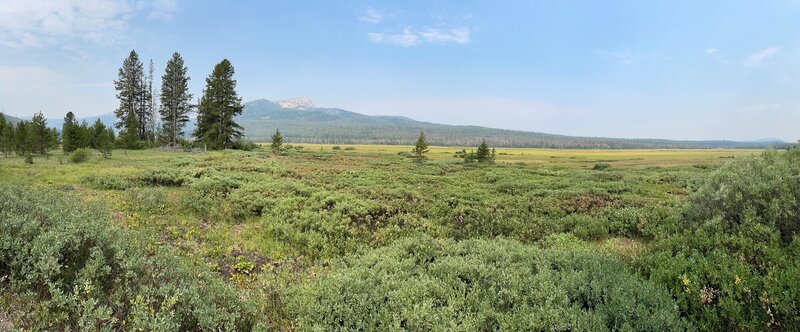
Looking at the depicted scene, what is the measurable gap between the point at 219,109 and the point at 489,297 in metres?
53.0

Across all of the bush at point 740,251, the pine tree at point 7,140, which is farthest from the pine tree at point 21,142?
the bush at point 740,251

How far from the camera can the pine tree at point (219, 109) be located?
49531 mm

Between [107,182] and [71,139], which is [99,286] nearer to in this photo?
[107,182]

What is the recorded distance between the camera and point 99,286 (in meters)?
4.80

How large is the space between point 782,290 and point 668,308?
1.48 metres

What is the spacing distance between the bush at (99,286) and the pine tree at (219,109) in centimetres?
4742

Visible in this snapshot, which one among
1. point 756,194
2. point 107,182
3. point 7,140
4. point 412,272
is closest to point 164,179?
point 107,182

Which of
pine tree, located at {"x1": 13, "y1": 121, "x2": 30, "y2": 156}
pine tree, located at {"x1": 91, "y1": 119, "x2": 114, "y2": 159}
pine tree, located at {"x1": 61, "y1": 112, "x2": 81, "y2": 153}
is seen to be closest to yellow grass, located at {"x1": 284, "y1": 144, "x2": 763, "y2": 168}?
pine tree, located at {"x1": 91, "y1": 119, "x2": 114, "y2": 159}

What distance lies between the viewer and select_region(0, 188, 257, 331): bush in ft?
13.9

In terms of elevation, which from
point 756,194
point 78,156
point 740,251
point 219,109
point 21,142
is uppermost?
point 219,109

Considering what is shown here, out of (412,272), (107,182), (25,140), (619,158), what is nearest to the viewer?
(412,272)

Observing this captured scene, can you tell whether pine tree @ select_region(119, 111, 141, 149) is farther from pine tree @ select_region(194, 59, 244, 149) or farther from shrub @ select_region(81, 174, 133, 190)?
shrub @ select_region(81, 174, 133, 190)

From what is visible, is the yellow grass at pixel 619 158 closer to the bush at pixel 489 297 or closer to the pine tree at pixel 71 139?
the bush at pixel 489 297

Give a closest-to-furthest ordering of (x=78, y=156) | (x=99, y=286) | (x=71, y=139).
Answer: (x=99, y=286), (x=78, y=156), (x=71, y=139)
